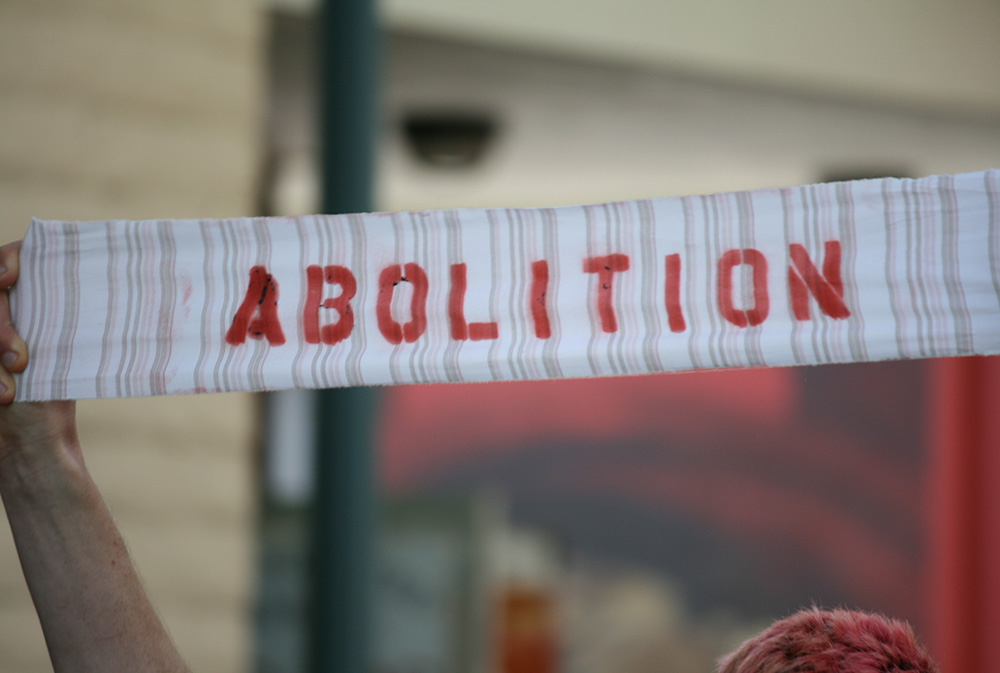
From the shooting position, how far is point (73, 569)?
1.18 metres

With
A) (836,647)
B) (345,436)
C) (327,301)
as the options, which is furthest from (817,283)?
(345,436)

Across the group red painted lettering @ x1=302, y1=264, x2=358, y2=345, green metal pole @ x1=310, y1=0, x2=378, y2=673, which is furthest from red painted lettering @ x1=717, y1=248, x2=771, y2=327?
green metal pole @ x1=310, y1=0, x2=378, y2=673

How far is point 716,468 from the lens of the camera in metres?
6.96

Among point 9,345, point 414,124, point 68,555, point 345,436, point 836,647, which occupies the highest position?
point 414,124

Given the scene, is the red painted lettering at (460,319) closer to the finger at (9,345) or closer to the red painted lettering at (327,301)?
the red painted lettering at (327,301)

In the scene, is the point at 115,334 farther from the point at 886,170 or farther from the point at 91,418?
the point at 886,170

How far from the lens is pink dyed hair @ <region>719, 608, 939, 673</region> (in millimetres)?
1049

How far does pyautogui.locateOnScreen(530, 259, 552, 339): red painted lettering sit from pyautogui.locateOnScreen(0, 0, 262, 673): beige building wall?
68.3 inches

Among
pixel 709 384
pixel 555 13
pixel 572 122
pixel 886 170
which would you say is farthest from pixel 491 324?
pixel 709 384

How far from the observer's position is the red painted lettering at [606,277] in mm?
1185

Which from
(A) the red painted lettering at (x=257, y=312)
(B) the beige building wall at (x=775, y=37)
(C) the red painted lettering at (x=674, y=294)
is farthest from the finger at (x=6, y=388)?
(B) the beige building wall at (x=775, y=37)

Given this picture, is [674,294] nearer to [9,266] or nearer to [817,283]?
[817,283]

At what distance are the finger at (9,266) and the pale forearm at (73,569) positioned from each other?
185 millimetres

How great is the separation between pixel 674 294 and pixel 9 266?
2.44ft
